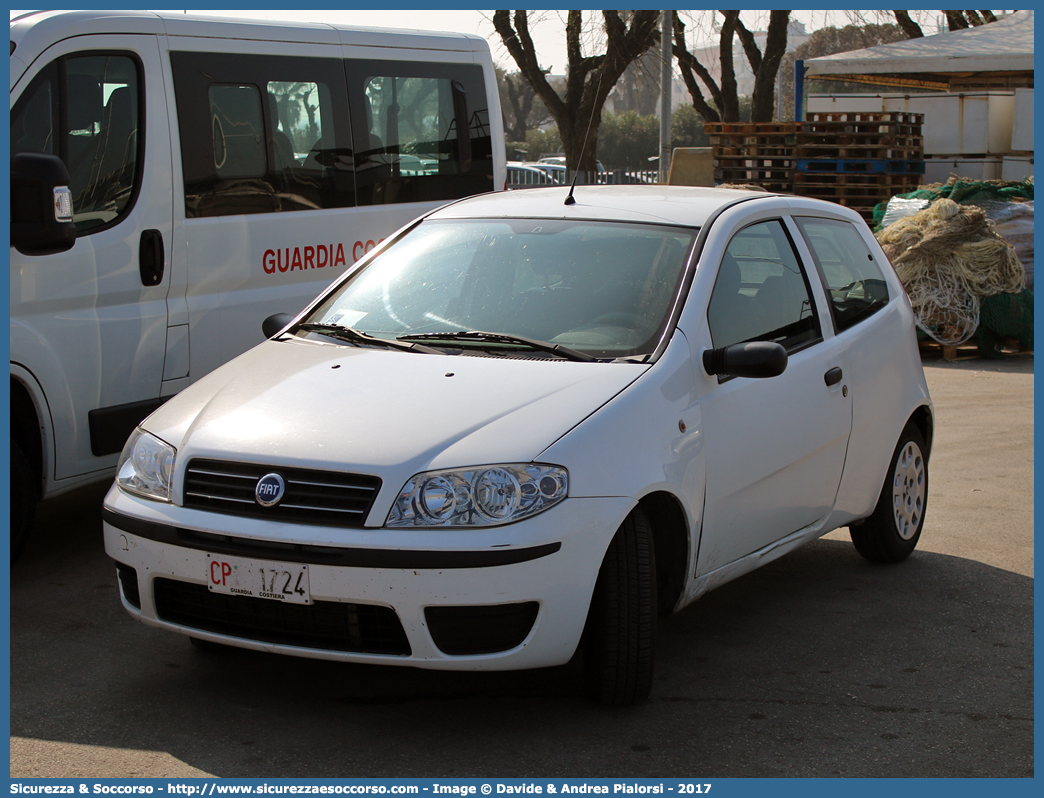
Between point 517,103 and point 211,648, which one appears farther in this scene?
point 517,103

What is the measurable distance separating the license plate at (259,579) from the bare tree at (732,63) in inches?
959

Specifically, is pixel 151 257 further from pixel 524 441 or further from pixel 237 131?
pixel 524 441

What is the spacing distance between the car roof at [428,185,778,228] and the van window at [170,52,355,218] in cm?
139

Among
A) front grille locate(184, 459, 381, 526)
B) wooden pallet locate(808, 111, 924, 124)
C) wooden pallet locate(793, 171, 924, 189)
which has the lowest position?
front grille locate(184, 459, 381, 526)

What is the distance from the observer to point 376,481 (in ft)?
11.3

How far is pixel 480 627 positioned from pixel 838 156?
45.5 feet

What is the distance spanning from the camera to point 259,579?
11.5 feet

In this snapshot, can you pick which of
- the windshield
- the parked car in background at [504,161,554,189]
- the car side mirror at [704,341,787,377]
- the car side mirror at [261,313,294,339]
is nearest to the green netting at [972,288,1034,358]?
the windshield

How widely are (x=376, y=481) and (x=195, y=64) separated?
329 cm

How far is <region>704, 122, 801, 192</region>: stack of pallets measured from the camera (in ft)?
54.0

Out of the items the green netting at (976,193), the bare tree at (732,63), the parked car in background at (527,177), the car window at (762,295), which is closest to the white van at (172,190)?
the car window at (762,295)

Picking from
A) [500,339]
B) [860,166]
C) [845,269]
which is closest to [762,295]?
[845,269]

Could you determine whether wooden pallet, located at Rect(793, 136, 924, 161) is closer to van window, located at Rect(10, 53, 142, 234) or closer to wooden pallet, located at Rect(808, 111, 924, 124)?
wooden pallet, located at Rect(808, 111, 924, 124)

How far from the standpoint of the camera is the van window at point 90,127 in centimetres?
518
